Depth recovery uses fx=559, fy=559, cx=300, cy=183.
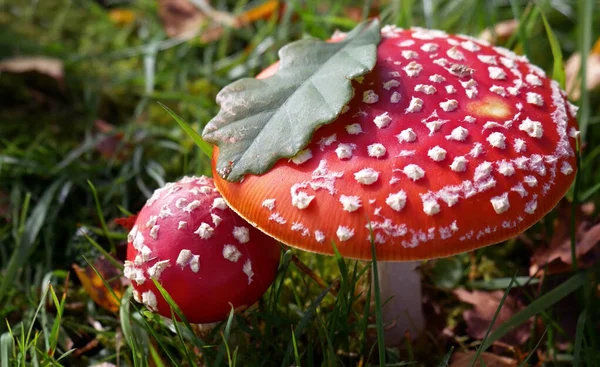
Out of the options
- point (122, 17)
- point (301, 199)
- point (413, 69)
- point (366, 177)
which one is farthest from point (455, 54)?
point (122, 17)

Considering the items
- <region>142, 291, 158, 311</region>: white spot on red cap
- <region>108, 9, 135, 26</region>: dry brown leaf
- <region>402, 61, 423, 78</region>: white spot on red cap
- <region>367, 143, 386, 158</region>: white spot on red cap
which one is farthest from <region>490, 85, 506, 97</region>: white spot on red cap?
<region>108, 9, 135, 26</region>: dry brown leaf

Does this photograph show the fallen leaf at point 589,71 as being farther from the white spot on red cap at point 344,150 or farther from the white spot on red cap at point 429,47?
the white spot on red cap at point 344,150

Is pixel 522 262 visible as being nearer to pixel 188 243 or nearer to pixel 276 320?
pixel 276 320

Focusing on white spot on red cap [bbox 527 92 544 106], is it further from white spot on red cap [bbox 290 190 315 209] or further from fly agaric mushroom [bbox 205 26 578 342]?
white spot on red cap [bbox 290 190 315 209]

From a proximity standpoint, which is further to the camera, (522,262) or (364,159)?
(522,262)

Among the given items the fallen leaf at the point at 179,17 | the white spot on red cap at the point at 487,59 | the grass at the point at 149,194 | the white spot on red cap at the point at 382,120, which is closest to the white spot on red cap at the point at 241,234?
the grass at the point at 149,194

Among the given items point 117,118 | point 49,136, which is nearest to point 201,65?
point 117,118
